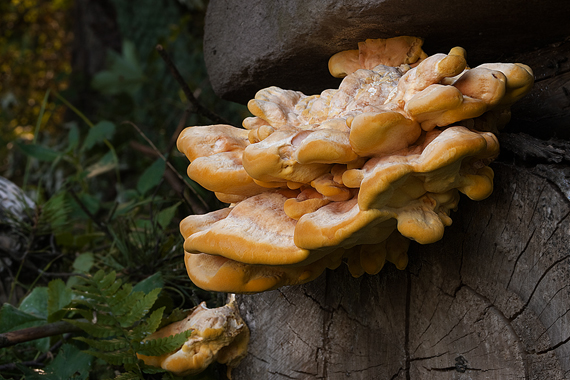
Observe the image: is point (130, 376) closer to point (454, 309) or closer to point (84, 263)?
point (454, 309)

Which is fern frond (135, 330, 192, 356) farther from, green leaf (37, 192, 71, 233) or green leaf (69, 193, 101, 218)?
green leaf (69, 193, 101, 218)

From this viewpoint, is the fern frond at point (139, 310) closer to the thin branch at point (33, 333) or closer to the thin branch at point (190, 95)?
the thin branch at point (33, 333)

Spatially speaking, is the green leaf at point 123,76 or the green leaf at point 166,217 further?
the green leaf at point 123,76

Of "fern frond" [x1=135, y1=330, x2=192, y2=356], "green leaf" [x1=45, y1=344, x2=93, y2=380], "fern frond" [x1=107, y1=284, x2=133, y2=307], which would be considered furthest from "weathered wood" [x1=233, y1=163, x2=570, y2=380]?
"green leaf" [x1=45, y1=344, x2=93, y2=380]

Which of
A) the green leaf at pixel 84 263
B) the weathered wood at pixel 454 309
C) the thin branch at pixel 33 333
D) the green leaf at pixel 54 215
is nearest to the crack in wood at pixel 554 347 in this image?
the weathered wood at pixel 454 309

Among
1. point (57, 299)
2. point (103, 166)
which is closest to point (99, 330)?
point (57, 299)

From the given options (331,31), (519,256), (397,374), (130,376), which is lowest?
(397,374)

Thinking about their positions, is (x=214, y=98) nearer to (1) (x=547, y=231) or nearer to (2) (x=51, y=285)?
(2) (x=51, y=285)
